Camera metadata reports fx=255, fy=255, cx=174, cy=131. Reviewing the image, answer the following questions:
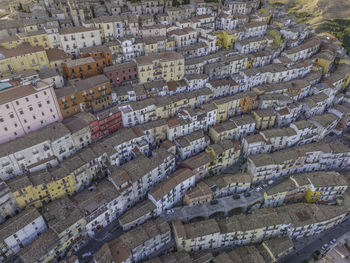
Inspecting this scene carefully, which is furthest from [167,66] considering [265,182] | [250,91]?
[265,182]

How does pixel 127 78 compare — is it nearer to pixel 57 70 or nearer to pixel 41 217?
pixel 57 70

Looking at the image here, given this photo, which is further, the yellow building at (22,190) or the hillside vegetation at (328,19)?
the hillside vegetation at (328,19)

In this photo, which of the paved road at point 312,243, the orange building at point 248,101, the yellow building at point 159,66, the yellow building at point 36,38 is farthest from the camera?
Result: the orange building at point 248,101

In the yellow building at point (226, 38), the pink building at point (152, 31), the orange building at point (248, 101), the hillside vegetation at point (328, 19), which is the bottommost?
the orange building at point (248, 101)

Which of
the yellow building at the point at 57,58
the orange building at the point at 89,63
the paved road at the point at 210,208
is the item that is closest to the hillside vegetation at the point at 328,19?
the paved road at the point at 210,208

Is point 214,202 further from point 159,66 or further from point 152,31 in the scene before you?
point 152,31

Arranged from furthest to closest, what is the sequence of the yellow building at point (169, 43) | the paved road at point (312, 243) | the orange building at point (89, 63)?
the yellow building at point (169, 43) < the orange building at point (89, 63) < the paved road at point (312, 243)

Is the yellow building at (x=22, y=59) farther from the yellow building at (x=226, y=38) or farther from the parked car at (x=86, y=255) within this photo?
the yellow building at (x=226, y=38)
